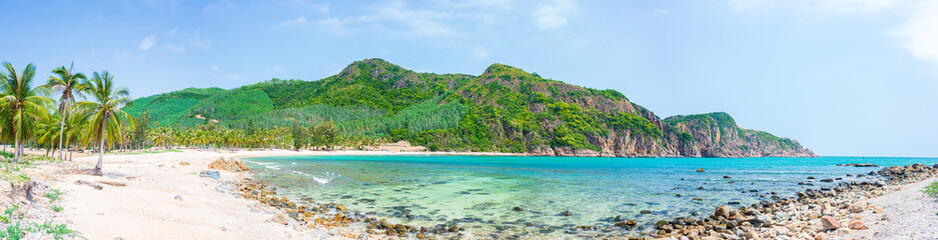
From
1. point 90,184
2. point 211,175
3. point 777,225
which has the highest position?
point 90,184

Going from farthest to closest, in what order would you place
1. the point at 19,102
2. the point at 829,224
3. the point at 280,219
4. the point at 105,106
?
the point at 19,102
the point at 105,106
the point at 280,219
the point at 829,224

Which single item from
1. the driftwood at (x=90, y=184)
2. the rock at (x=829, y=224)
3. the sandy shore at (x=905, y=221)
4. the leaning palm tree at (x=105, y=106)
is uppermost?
the leaning palm tree at (x=105, y=106)

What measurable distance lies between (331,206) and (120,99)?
16828mm

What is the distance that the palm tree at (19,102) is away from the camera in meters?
28.2

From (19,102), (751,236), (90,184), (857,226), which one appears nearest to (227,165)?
(19,102)

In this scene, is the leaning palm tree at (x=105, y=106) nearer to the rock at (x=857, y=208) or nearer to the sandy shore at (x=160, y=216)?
the sandy shore at (x=160, y=216)

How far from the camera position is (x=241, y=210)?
52.8ft

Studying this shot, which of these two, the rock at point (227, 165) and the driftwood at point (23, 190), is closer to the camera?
the driftwood at point (23, 190)

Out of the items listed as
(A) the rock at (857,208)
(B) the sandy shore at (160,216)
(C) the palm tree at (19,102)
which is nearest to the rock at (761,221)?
(A) the rock at (857,208)

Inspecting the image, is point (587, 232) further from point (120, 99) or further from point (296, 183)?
point (120, 99)

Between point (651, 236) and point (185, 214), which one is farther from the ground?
point (185, 214)

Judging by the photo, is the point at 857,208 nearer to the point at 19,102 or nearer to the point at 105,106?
the point at 105,106

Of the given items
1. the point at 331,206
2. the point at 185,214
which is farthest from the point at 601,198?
the point at 185,214

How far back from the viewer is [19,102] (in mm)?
29141
